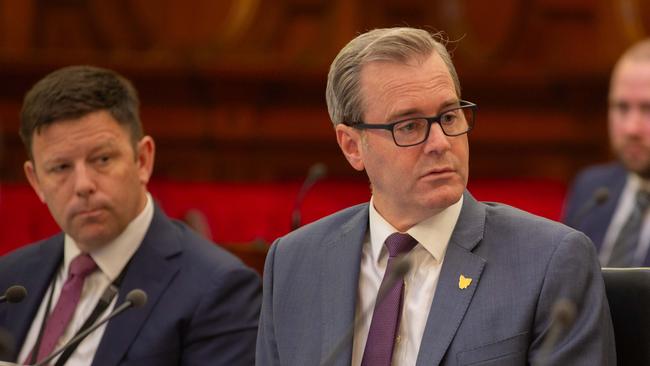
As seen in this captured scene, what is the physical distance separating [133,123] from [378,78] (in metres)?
1.06

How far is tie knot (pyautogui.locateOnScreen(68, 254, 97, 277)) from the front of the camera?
343cm

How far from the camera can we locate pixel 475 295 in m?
2.57

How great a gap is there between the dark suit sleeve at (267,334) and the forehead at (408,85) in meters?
0.51

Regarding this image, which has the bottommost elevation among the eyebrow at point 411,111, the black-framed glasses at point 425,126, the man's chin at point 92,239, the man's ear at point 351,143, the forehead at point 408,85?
the man's chin at point 92,239

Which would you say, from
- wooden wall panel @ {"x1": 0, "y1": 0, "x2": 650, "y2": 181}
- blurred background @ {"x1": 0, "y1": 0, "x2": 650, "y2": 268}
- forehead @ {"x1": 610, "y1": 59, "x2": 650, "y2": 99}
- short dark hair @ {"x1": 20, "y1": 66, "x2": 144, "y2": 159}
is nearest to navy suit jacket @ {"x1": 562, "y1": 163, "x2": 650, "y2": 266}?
forehead @ {"x1": 610, "y1": 59, "x2": 650, "y2": 99}

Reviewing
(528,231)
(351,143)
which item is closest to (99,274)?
(351,143)

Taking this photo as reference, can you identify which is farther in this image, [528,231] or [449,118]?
[449,118]

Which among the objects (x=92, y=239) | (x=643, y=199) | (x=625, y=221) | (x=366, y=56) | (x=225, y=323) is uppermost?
(x=366, y=56)

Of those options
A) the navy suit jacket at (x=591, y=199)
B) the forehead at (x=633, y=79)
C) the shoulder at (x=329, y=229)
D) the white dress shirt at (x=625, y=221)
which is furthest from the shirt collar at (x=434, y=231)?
the forehead at (x=633, y=79)

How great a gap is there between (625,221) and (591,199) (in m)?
0.18

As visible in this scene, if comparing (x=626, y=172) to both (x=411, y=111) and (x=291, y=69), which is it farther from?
(x=411, y=111)

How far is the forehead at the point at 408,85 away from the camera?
2.69 m

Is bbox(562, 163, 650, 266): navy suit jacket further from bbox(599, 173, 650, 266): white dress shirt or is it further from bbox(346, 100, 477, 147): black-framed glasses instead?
bbox(346, 100, 477, 147): black-framed glasses

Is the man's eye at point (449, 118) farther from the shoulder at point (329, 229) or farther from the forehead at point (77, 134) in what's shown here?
the forehead at point (77, 134)
